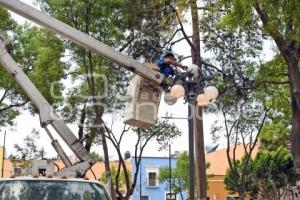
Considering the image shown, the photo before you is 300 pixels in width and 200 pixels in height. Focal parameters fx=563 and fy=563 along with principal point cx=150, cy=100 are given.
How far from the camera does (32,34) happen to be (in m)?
23.4

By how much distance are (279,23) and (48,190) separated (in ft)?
23.1

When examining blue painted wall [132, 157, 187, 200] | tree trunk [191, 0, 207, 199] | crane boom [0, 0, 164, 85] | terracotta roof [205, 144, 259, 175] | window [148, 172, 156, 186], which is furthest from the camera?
window [148, 172, 156, 186]

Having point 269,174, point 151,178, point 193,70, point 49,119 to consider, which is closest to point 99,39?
point 49,119

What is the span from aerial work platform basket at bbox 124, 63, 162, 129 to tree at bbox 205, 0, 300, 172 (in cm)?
341

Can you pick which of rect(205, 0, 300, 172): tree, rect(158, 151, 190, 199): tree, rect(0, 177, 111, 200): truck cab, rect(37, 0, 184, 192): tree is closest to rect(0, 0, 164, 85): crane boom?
rect(0, 177, 111, 200): truck cab

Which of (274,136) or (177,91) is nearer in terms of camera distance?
(177,91)

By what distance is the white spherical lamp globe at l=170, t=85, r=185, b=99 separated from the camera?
9.38 meters

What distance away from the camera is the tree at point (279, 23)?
38.6ft

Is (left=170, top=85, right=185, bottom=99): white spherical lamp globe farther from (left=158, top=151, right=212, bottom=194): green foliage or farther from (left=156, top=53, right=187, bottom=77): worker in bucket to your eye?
(left=158, top=151, right=212, bottom=194): green foliage

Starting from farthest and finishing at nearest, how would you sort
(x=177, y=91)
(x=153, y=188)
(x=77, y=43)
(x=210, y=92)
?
(x=153, y=188) → (x=77, y=43) → (x=210, y=92) → (x=177, y=91)

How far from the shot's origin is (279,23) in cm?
1265

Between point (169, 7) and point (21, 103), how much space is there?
10918 mm

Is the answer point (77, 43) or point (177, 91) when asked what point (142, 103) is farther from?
point (77, 43)

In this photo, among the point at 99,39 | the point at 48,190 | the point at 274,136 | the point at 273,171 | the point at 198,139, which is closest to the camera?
the point at 48,190
